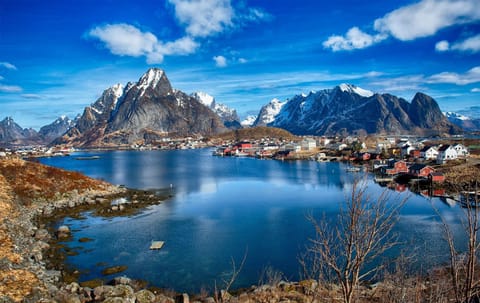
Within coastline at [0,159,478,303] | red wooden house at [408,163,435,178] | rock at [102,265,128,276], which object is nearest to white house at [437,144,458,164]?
red wooden house at [408,163,435,178]

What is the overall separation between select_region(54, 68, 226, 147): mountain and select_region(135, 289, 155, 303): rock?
103 metres

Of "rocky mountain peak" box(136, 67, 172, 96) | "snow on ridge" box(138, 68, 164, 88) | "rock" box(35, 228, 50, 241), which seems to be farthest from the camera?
"snow on ridge" box(138, 68, 164, 88)

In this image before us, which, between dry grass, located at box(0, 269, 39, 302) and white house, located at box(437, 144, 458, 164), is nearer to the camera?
dry grass, located at box(0, 269, 39, 302)

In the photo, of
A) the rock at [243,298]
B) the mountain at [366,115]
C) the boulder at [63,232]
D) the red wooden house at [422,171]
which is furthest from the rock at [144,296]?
the mountain at [366,115]

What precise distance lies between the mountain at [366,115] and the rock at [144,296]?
137 metres

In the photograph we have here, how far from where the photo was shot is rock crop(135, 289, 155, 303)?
696cm

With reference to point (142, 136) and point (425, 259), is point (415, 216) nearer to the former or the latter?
point (425, 259)

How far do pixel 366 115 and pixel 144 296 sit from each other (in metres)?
158

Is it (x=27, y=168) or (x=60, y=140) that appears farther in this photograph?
(x=60, y=140)

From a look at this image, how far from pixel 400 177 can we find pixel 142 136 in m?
96.1

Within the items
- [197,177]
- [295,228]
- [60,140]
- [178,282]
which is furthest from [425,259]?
[60,140]

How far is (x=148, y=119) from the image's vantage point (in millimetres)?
119438

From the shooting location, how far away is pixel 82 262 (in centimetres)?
978

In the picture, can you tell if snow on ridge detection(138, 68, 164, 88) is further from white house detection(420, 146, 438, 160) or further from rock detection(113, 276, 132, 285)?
rock detection(113, 276, 132, 285)
